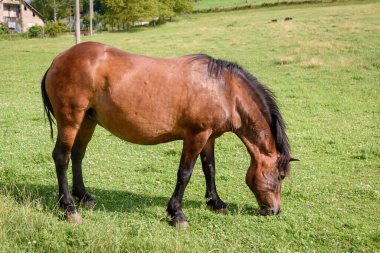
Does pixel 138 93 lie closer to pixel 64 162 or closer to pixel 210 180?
pixel 64 162

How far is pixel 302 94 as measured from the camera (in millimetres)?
15828

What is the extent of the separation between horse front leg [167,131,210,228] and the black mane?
0.92m

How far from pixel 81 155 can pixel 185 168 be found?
171cm

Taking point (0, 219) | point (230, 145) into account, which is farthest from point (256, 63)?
point (0, 219)

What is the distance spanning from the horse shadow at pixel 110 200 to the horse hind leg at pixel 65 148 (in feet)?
0.73

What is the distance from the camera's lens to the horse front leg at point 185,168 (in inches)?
235

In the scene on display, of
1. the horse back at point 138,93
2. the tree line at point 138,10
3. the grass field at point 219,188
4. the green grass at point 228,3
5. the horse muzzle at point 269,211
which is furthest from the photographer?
the green grass at point 228,3

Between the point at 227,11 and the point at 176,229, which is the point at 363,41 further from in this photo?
the point at 227,11

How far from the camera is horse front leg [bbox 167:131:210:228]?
5965 mm

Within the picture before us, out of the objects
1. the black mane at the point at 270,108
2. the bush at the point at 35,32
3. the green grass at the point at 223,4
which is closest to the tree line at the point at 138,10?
the green grass at the point at 223,4

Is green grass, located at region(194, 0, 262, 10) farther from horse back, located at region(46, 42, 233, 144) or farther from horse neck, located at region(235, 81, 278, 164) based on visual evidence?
horse back, located at region(46, 42, 233, 144)

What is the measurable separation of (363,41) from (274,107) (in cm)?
2353

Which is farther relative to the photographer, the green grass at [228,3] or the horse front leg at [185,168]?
the green grass at [228,3]

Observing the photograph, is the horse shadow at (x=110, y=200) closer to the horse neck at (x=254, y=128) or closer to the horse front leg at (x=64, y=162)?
the horse front leg at (x=64, y=162)
